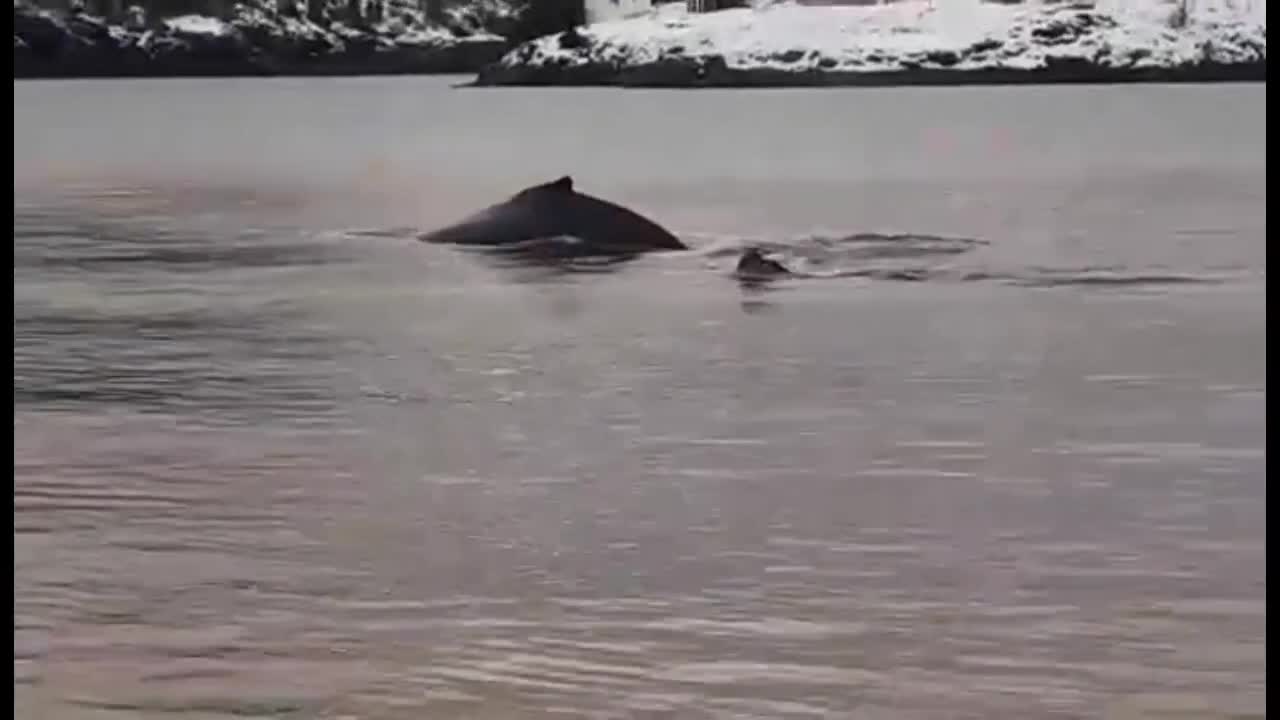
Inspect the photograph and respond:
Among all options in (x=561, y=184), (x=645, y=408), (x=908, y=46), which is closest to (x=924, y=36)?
(x=908, y=46)

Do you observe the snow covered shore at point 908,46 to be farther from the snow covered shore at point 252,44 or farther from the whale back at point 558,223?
the whale back at point 558,223

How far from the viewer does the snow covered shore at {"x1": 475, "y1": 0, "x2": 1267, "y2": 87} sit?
3084mm

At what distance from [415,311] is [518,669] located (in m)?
1.28

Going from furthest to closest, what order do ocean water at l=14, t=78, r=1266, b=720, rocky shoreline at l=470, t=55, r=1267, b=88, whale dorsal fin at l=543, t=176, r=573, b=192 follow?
whale dorsal fin at l=543, t=176, r=573, b=192 → rocky shoreline at l=470, t=55, r=1267, b=88 → ocean water at l=14, t=78, r=1266, b=720

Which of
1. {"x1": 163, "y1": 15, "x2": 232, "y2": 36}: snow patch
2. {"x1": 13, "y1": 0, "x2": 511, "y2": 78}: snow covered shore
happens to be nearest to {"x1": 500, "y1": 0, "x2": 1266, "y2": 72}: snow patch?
{"x1": 13, "y1": 0, "x2": 511, "y2": 78}: snow covered shore

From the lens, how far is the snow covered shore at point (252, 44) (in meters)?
3.11

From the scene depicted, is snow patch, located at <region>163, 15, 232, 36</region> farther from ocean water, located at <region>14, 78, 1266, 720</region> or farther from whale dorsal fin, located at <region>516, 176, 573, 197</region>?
whale dorsal fin, located at <region>516, 176, 573, 197</region>

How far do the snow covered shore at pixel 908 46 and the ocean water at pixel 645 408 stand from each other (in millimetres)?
50

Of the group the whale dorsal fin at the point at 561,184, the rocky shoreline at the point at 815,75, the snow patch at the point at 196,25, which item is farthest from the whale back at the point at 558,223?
the snow patch at the point at 196,25

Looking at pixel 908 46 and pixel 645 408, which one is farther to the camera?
pixel 908 46

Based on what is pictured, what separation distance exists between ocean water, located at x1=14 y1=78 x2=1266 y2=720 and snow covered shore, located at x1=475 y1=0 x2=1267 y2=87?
0.05 meters

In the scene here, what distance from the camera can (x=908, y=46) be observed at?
10.4 ft

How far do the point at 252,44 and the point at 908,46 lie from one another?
3.72 ft

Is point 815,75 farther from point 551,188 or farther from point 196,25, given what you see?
point 196,25
